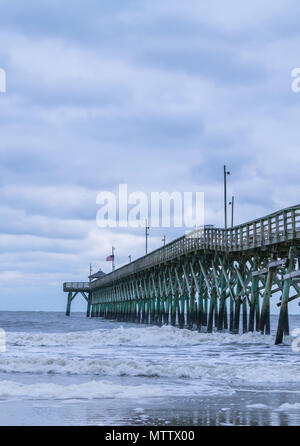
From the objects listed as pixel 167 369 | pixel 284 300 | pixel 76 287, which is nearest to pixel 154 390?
pixel 167 369

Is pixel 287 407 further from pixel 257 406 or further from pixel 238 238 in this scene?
pixel 238 238

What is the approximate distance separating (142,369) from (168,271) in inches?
1273

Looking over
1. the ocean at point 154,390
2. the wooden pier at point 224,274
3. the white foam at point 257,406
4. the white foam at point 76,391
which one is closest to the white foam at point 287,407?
the ocean at point 154,390

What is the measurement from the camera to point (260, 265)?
3219 cm

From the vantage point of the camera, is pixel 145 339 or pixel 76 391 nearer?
pixel 76 391

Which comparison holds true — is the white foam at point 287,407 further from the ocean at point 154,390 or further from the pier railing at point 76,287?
the pier railing at point 76,287

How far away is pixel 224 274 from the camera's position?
3394 centimetres

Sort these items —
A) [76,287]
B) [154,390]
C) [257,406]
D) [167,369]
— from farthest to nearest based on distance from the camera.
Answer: [76,287] < [167,369] < [154,390] < [257,406]

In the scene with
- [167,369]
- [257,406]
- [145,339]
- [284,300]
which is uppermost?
[284,300]

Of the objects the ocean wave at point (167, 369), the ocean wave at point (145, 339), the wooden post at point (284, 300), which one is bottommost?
the ocean wave at point (167, 369)

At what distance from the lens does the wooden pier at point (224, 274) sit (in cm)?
2638
